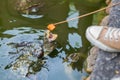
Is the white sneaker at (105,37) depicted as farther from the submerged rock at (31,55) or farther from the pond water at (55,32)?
the submerged rock at (31,55)

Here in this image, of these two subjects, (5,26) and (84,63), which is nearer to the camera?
(84,63)

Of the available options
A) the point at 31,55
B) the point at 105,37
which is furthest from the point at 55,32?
the point at 105,37

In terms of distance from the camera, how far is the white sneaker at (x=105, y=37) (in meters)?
2.48

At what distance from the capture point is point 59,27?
4.00m

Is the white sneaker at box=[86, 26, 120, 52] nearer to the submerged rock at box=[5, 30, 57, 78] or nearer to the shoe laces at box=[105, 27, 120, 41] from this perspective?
the shoe laces at box=[105, 27, 120, 41]

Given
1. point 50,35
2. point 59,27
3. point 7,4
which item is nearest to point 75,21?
point 59,27

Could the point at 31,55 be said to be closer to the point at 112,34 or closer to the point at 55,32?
the point at 55,32

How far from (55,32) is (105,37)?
146 centimetres

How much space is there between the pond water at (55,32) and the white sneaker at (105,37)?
789 millimetres

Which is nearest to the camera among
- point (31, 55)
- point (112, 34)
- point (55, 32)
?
point (112, 34)

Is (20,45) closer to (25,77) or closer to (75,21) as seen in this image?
(25,77)

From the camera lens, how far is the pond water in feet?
10.8

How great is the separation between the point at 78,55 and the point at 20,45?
2.55 feet

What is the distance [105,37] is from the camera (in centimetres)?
253
